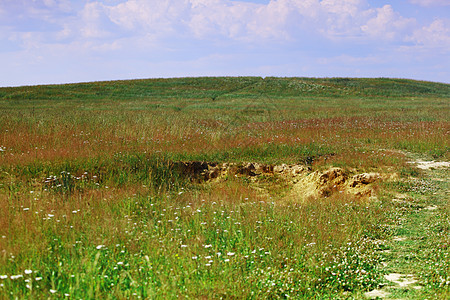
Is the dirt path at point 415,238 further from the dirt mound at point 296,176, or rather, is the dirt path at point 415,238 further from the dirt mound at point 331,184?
the dirt mound at point 296,176

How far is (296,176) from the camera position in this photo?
39.3 feet

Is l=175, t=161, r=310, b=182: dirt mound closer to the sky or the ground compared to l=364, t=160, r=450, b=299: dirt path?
closer to the sky

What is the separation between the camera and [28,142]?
41.0 ft

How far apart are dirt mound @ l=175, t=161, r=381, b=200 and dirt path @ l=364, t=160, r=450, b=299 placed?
51.9 inches

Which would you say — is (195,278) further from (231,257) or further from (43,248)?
(43,248)

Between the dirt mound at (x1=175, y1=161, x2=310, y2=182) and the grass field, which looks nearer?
the grass field

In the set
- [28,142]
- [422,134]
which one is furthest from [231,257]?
[422,134]

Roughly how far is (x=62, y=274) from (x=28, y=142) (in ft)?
30.4

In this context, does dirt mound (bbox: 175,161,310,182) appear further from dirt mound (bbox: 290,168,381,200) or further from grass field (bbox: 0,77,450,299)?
dirt mound (bbox: 290,168,381,200)

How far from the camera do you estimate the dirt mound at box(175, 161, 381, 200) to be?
10.7m

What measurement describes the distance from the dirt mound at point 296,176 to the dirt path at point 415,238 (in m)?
1.32

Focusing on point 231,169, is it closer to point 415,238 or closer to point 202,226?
point 202,226

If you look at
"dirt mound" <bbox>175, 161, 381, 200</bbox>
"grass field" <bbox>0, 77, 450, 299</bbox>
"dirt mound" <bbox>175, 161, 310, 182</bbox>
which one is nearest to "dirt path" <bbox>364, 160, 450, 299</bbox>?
"grass field" <bbox>0, 77, 450, 299</bbox>

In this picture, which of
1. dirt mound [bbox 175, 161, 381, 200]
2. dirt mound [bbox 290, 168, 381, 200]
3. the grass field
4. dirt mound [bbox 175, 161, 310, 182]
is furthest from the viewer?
dirt mound [bbox 175, 161, 310, 182]
